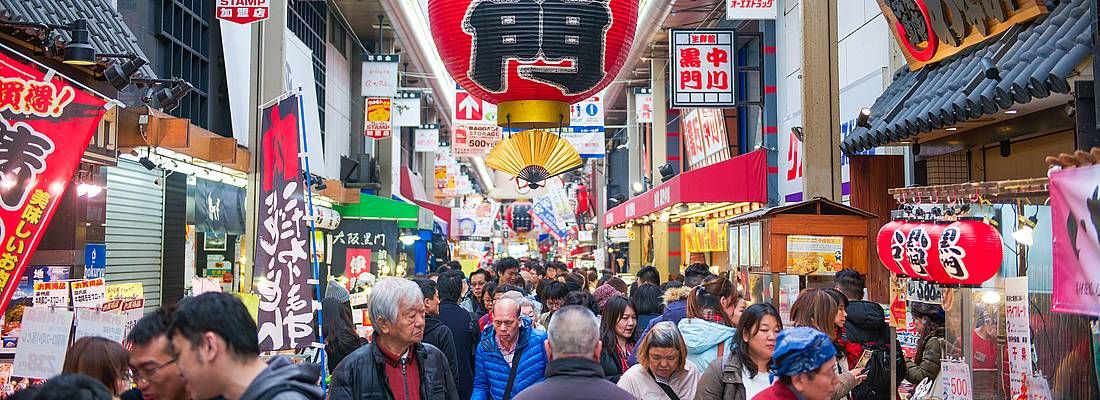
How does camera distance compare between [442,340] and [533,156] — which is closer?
[442,340]

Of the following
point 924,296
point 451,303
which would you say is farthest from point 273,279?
point 924,296

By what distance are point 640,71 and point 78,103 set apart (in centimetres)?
2615

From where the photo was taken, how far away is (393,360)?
5555 millimetres

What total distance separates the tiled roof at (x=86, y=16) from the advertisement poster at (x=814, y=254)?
624cm

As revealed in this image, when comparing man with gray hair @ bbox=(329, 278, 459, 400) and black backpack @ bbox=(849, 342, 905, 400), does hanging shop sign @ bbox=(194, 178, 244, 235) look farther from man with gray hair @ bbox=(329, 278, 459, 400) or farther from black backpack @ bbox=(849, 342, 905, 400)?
black backpack @ bbox=(849, 342, 905, 400)

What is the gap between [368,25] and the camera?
2820 cm

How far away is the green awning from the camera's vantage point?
22031 mm

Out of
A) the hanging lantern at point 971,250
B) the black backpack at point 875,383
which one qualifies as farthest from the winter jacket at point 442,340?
the hanging lantern at point 971,250

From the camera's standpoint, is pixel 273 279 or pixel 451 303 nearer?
pixel 273 279

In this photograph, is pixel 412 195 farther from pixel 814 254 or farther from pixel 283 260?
pixel 283 260

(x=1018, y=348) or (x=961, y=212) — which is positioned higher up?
(x=961, y=212)

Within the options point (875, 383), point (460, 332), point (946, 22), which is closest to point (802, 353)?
point (875, 383)

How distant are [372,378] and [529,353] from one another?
5.22 feet

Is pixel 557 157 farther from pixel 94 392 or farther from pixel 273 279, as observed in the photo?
pixel 94 392
